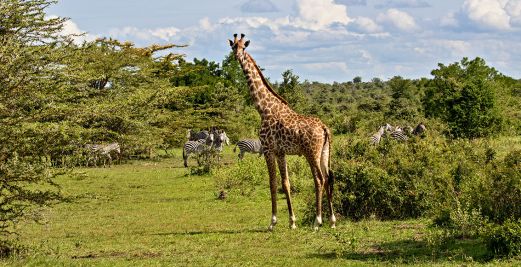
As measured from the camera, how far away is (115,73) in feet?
123

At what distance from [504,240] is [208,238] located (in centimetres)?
547

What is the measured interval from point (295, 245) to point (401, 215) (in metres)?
3.54

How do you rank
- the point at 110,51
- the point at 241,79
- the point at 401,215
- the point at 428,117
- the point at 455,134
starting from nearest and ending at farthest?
the point at 401,215, the point at 455,134, the point at 428,117, the point at 110,51, the point at 241,79

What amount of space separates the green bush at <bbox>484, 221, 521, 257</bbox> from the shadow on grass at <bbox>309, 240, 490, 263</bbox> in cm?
17

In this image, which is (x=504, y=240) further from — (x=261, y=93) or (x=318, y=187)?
(x=261, y=93)

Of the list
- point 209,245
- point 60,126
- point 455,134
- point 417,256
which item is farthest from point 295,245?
point 455,134

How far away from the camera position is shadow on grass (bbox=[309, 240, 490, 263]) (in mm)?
10250

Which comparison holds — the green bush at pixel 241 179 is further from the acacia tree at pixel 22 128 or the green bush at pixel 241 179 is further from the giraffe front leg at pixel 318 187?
the acacia tree at pixel 22 128

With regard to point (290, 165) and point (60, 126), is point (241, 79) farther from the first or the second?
point (60, 126)

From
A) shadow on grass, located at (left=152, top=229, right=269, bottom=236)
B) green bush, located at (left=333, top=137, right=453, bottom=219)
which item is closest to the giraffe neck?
green bush, located at (left=333, top=137, right=453, bottom=219)

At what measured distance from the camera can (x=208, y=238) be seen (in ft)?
43.5

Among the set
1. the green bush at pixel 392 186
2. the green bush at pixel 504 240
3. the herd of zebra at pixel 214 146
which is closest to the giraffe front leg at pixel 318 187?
the green bush at pixel 392 186

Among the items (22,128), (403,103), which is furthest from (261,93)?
(403,103)

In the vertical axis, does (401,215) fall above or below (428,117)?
below
